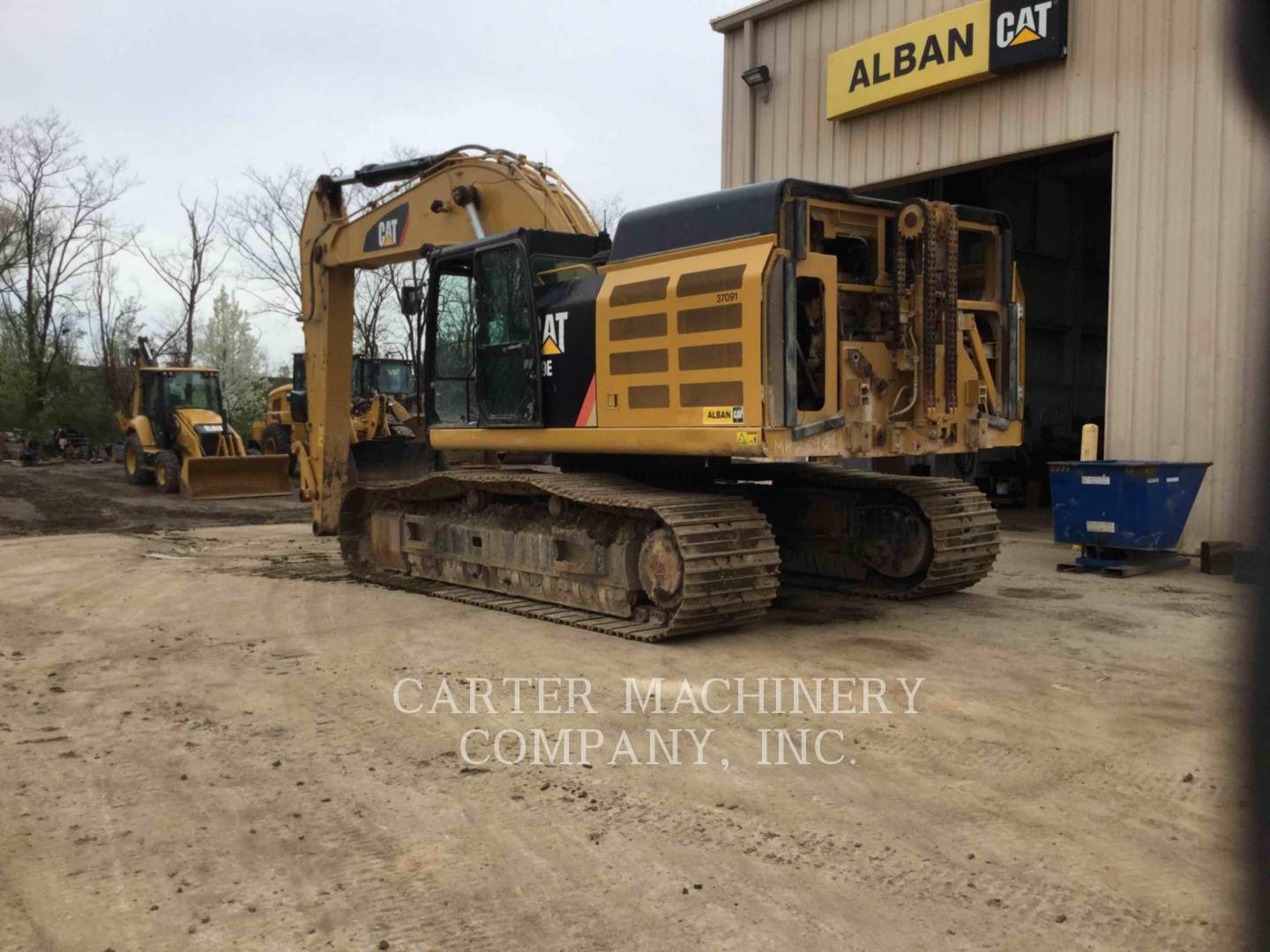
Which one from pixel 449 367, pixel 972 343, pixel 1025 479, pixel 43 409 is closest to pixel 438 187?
pixel 449 367

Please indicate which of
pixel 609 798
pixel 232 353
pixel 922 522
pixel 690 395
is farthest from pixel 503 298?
pixel 232 353

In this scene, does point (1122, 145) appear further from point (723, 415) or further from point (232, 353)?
point (232, 353)

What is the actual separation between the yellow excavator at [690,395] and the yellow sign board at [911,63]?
511 cm

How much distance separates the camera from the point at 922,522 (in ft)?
26.8

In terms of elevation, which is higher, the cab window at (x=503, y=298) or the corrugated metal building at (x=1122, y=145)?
the corrugated metal building at (x=1122, y=145)

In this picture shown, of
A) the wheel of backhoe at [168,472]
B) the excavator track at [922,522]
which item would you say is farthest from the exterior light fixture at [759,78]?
the wheel of backhoe at [168,472]

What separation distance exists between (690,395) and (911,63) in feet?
28.8

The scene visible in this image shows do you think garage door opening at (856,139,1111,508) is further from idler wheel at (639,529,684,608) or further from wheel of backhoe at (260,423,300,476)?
wheel of backhoe at (260,423,300,476)

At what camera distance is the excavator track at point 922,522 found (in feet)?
26.5

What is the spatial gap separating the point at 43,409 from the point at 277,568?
99.0ft

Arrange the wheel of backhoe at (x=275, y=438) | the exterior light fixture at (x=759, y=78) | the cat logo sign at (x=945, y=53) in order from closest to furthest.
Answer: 1. the cat logo sign at (x=945, y=53)
2. the exterior light fixture at (x=759, y=78)
3. the wheel of backhoe at (x=275, y=438)

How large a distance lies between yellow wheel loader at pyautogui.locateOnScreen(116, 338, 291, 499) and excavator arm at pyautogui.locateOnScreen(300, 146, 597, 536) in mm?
8912

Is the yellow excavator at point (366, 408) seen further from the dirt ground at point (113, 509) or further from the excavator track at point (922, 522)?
the excavator track at point (922, 522)

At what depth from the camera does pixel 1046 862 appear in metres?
3.56
